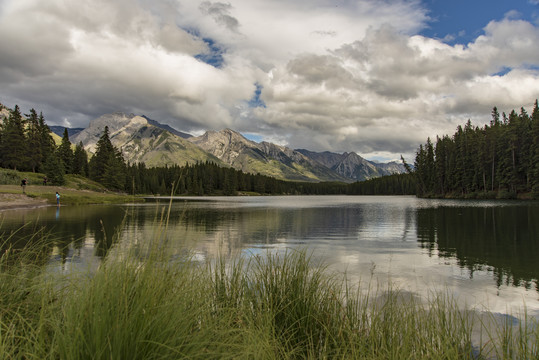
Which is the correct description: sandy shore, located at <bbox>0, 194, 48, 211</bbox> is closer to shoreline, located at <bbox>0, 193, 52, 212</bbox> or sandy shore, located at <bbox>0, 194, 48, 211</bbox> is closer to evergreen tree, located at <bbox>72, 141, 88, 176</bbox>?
shoreline, located at <bbox>0, 193, 52, 212</bbox>

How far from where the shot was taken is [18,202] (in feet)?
161

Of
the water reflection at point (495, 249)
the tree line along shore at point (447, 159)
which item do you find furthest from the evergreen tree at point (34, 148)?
the water reflection at point (495, 249)

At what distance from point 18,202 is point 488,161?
120 m

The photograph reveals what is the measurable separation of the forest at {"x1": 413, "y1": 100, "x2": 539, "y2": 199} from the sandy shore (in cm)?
11036

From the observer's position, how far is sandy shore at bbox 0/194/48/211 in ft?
148

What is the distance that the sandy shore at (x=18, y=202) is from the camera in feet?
148

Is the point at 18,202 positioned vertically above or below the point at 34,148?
below

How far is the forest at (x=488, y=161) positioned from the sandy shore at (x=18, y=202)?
110 metres

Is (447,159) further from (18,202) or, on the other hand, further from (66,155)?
A: (66,155)

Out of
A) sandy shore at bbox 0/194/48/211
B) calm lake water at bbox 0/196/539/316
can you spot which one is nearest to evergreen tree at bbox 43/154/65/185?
sandy shore at bbox 0/194/48/211

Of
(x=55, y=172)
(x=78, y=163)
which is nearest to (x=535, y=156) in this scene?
(x=55, y=172)

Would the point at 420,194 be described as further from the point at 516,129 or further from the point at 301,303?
the point at 301,303

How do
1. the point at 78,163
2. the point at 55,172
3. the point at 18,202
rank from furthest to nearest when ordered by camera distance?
the point at 78,163 → the point at 55,172 → the point at 18,202

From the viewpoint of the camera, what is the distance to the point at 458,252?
19.7 meters
